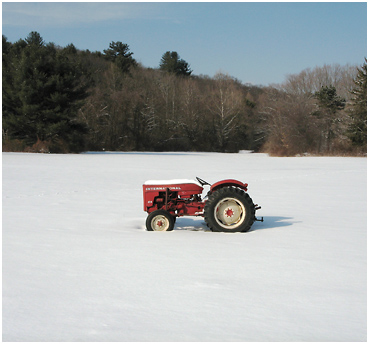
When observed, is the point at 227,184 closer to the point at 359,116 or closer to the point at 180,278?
the point at 180,278

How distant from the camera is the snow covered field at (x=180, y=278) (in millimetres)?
2799

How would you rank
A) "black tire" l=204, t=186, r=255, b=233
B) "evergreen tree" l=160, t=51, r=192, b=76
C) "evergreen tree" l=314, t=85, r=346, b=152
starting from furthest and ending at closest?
"evergreen tree" l=160, t=51, r=192, b=76 → "evergreen tree" l=314, t=85, r=346, b=152 → "black tire" l=204, t=186, r=255, b=233

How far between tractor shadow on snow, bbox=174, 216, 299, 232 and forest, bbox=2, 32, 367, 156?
2703 centimetres

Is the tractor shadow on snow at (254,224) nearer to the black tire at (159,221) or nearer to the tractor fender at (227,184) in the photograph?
the black tire at (159,221)

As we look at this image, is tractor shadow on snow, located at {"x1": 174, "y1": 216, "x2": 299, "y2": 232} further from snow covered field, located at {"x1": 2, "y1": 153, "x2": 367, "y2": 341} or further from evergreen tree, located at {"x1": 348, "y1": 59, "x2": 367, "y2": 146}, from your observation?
evergreen tree, located at {"x1": 348, "y1": 59, "x2": 367, "y2": 146}

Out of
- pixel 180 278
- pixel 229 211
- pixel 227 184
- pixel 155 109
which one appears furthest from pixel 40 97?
pixel 180 278

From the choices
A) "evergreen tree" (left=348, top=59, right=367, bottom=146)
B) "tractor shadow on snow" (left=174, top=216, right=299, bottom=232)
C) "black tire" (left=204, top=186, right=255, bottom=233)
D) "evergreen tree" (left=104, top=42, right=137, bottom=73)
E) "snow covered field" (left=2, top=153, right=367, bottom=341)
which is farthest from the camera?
"evergreen tree" (left=104, top=42, right=137, bottom=73)

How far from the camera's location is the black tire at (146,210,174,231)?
19.3 feet

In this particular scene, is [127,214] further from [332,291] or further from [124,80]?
[124,80]

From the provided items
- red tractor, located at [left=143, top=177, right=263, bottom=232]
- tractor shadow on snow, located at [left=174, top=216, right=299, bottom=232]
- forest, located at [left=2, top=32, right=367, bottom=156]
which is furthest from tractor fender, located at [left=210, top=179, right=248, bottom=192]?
forest, located at [left=2, top=32, right=367, bottom=156]

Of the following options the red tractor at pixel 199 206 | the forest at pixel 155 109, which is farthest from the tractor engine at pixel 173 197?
the forest at pixel 155 109

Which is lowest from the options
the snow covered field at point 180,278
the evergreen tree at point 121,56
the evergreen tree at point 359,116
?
the snow covered field at point 180,278

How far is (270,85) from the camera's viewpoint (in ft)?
213

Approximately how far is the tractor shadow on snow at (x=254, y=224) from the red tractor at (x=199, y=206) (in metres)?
0.28
